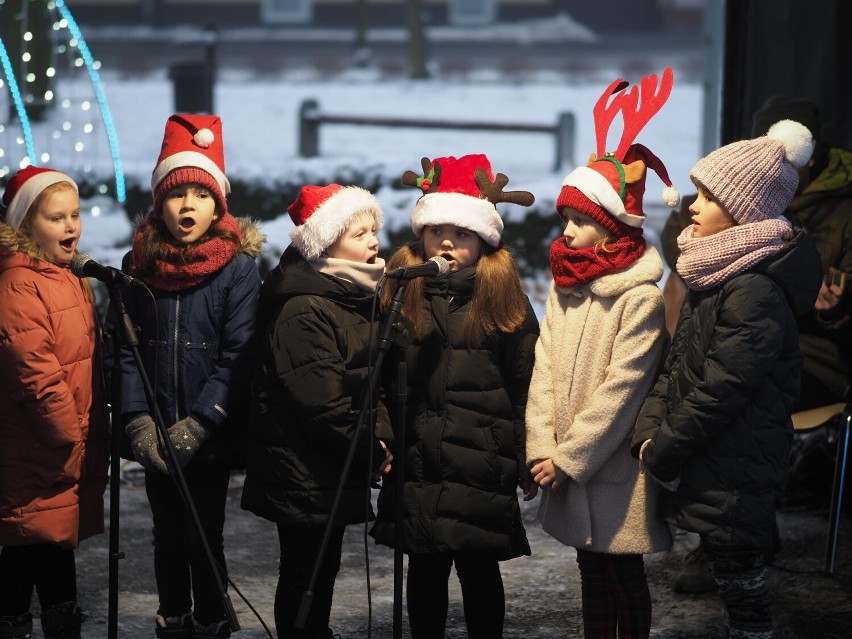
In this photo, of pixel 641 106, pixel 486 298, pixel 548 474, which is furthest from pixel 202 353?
pixel 641 106

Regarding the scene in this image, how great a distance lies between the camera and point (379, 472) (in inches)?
137

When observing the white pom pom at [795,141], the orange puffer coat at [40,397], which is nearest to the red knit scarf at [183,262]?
the orange puffer coat at [40,397]

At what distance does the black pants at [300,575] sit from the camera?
354cm

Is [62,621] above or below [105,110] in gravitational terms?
below

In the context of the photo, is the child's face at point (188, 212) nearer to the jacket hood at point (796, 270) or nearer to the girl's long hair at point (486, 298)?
the girl's long hair at point (486, 298)

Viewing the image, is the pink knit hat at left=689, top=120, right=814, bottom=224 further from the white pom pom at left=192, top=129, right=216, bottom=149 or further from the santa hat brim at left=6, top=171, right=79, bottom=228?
the santa hat brim at left=6, top=171, right=79, bottom=228

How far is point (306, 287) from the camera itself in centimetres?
350

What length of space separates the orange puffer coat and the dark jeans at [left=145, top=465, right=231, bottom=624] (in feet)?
0.80

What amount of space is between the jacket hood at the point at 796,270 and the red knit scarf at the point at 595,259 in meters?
0.35

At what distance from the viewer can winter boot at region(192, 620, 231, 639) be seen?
3.75 m

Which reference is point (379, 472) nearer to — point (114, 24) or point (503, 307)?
point (503, 307)

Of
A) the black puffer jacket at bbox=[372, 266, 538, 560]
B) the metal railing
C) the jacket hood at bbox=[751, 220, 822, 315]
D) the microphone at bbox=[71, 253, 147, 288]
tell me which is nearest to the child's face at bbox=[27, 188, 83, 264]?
the microphone at bbox=[71, 253, 147, 288]

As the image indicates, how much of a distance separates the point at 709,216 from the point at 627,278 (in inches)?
10.8

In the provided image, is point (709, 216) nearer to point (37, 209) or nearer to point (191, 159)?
point (191, 159)
